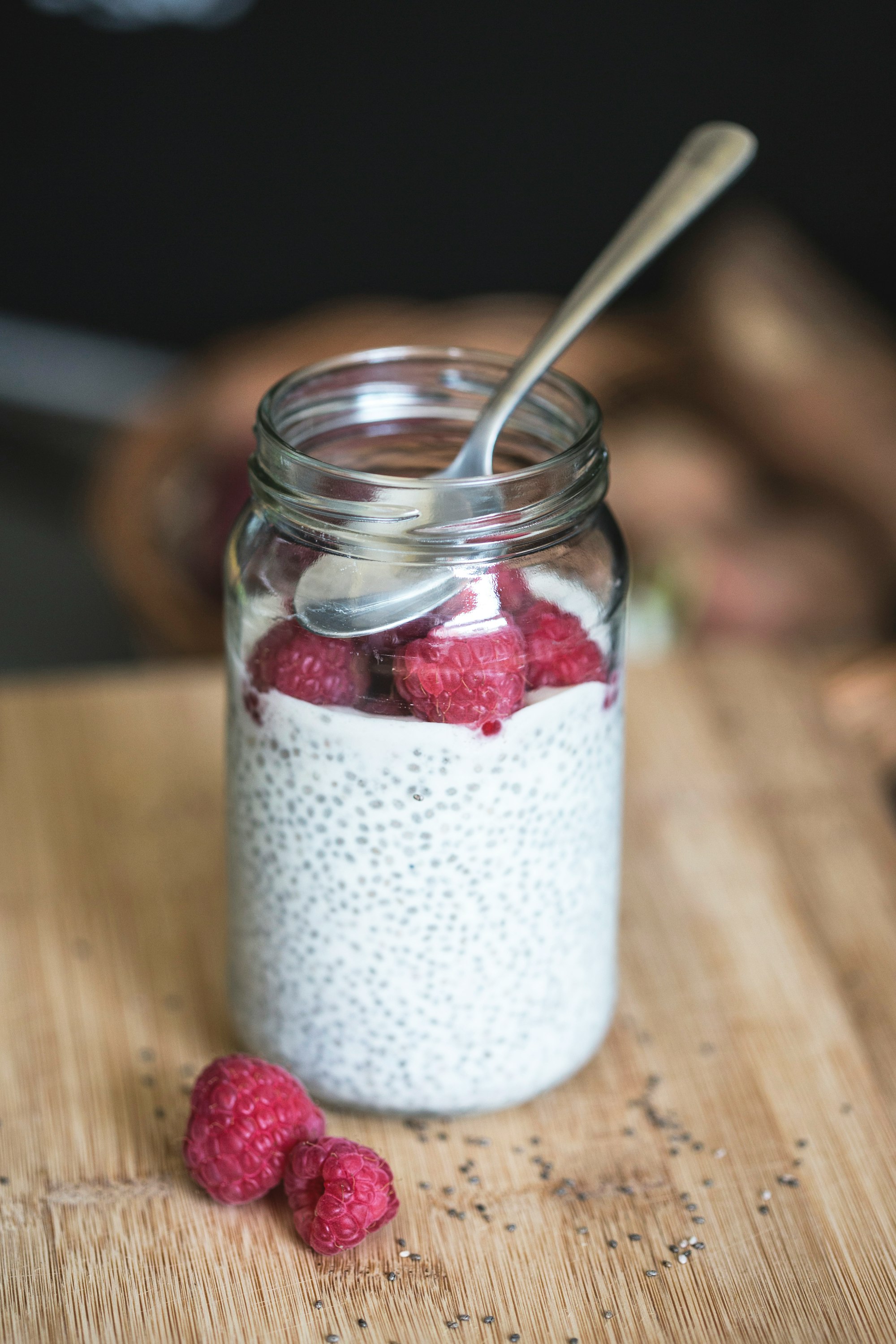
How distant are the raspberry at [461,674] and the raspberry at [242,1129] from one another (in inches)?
8.2

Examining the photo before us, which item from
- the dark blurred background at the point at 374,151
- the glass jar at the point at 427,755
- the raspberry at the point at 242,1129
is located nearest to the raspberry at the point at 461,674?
the glass jar at the point at 427,755

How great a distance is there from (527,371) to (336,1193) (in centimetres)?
40

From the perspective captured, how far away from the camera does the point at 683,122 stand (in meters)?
2.14

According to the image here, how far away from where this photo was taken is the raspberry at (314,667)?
0.64m

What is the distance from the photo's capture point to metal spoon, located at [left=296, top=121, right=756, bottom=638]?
2.08 ft

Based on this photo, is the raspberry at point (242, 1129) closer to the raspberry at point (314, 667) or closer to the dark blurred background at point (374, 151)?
the raspberry at point (314, 667)

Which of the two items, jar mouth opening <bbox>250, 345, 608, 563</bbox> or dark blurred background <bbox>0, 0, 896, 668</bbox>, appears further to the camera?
dark blurred background <bbox>0, 0, 896, 668</bbox>

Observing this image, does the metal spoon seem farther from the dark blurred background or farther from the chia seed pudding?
the dark blurred background

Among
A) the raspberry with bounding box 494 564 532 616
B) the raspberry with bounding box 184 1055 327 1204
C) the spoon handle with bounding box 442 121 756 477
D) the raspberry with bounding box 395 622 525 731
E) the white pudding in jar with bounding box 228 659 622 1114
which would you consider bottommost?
the raspberry with bounding box 184 1055 327 1204

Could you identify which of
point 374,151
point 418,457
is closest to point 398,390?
point 418,457

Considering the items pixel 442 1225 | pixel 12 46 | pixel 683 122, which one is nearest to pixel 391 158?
pixel 683 122

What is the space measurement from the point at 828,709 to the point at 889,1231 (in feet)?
1.67

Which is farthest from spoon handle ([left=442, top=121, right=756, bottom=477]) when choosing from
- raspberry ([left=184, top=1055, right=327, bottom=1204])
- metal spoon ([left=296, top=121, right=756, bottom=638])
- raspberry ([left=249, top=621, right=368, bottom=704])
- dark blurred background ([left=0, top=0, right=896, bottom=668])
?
dark blurred background ([left=0, top=0, right=896, bottom=668])

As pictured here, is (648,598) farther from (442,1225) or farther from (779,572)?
(442,1225)
